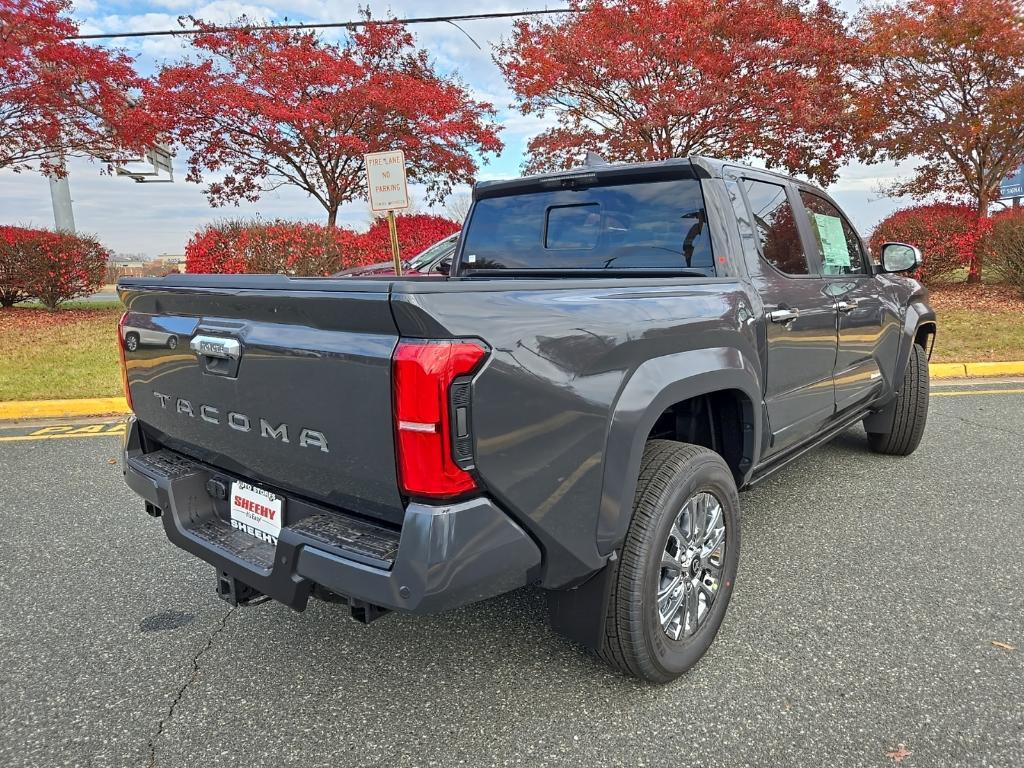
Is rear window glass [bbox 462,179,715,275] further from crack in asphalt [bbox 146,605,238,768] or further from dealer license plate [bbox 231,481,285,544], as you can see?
crack in asphalt [bbox 146,605,238,768]

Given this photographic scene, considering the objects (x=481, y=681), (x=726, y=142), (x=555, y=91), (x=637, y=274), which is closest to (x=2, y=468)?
(x=481, y=681)

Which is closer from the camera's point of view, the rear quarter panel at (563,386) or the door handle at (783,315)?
the rear quarter panel at (563,386)

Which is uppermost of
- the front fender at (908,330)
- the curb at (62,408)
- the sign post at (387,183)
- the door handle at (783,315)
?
the sign post at (387,183)

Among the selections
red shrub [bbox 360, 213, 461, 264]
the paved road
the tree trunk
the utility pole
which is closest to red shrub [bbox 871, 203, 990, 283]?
the tree trunk

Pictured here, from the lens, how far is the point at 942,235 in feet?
43.9

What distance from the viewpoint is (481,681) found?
2322 mm

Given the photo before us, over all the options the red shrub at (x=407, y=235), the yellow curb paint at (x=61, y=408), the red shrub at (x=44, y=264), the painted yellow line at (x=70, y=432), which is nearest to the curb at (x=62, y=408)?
the yellow curb paint at (x=61, y=408)

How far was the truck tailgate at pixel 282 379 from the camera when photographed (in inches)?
66.4

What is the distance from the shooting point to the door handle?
281 centimetres

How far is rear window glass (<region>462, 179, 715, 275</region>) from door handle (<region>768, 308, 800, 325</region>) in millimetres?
328

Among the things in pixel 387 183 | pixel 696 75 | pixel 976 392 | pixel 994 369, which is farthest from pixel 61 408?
pixel 696 75

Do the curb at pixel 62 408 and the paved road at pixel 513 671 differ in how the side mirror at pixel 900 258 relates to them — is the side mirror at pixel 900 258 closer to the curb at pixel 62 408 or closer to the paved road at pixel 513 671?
the paved road at pixel 513 671

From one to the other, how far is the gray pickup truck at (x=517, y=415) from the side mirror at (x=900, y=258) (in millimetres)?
1255

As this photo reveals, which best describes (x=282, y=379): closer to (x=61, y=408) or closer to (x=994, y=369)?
(x=61, y=408)
